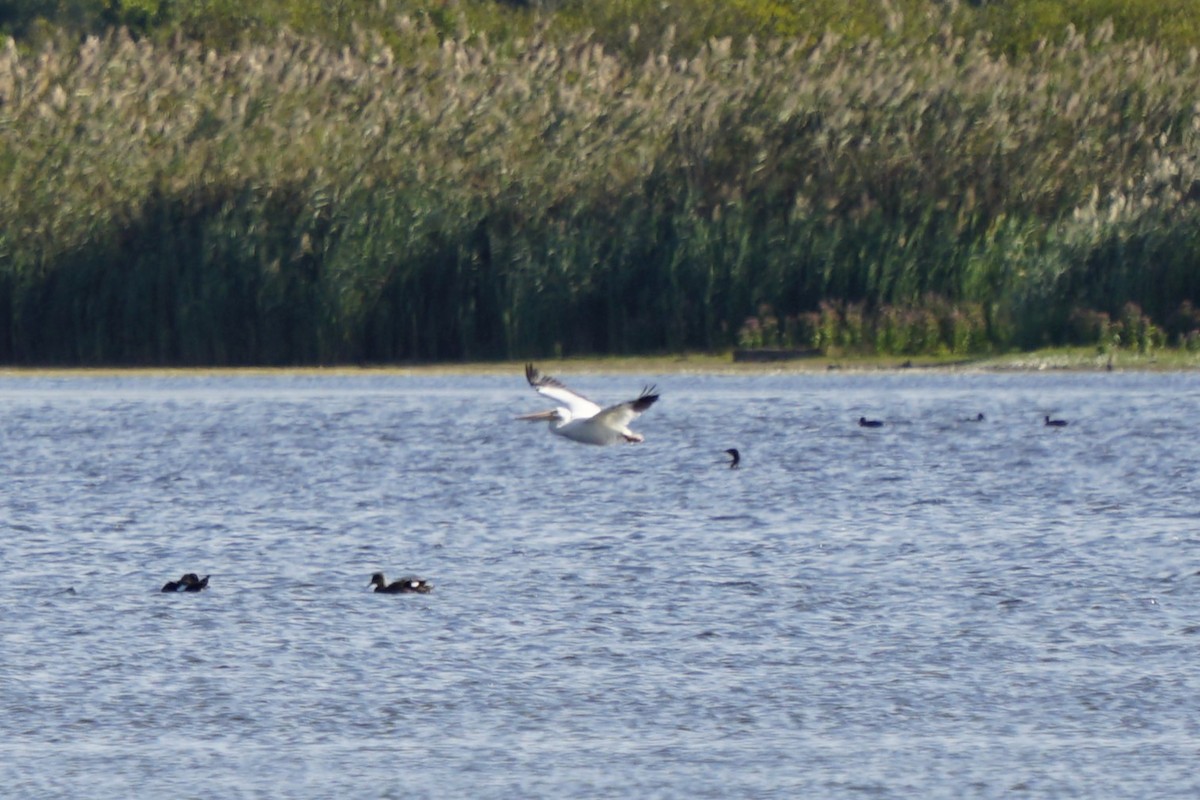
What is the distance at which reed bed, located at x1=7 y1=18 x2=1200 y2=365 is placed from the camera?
96.2 feet

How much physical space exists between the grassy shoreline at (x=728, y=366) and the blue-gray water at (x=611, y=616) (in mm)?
4045

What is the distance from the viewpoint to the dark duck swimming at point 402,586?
13617 millimetres

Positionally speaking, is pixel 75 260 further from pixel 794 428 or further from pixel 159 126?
pixel 794 428

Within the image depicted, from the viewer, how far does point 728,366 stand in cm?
2895

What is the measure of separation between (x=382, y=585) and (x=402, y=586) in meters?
0.17

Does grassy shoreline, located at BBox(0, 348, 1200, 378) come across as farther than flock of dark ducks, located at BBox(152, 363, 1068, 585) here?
Yes

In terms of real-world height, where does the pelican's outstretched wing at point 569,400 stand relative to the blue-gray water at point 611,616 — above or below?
above

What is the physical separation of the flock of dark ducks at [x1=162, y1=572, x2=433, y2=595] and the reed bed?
15804 mm

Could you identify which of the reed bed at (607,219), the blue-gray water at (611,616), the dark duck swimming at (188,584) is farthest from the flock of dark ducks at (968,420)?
the dark duck swimming at (188,584)

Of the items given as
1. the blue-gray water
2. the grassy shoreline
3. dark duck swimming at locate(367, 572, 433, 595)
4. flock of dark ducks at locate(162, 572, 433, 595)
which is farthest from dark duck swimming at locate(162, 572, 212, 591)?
the grassy shoreline

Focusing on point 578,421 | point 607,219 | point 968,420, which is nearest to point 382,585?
point 578,421

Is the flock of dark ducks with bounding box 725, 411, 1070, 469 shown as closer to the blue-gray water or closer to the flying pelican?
→ the blue-gray water

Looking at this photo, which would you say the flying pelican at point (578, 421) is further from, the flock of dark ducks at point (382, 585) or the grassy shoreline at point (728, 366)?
the grassy shoreline at point (728, 366)

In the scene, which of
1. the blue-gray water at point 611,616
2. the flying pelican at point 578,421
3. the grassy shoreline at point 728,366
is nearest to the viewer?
the blue-gray water at point 611,616
